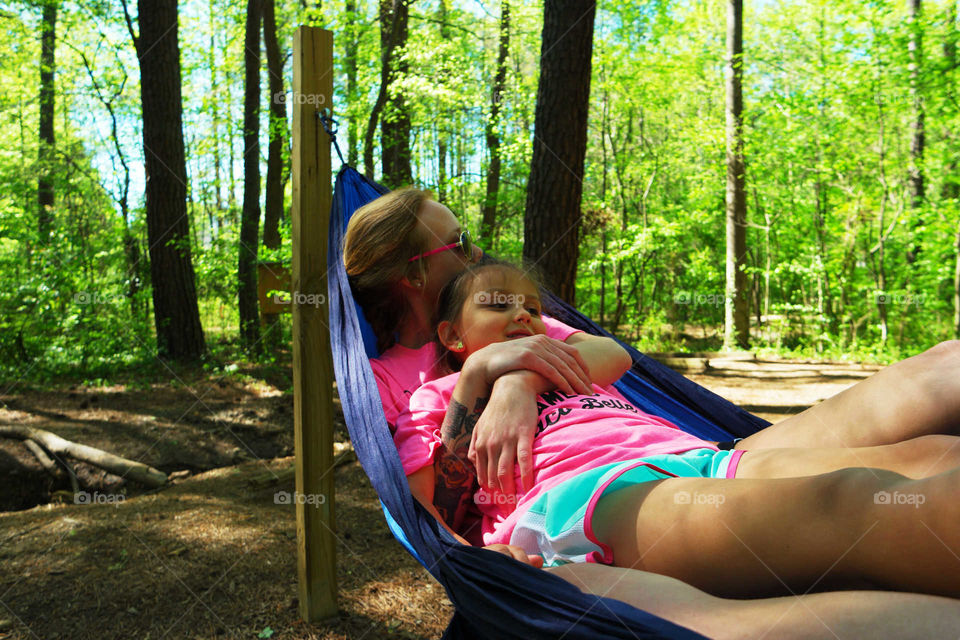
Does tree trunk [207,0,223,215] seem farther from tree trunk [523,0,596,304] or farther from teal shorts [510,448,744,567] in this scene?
teal shorts [510,448,744,567]

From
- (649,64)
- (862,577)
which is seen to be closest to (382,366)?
(862,577)

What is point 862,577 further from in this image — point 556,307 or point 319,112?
point 319,112

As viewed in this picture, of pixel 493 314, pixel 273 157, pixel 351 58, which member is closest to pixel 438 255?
pixel 493 314

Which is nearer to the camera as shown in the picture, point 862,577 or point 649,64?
point 862,577

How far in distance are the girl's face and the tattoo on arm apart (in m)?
0.23

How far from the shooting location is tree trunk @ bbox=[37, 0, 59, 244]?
7469 millimetres

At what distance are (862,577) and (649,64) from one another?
29.0 ft

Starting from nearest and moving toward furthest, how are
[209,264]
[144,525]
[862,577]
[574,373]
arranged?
[862,577] → [574,373] → [144,525] → [209,264]

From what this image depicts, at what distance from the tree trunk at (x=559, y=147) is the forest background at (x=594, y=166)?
6.72ft

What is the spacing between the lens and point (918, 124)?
7.82 metres

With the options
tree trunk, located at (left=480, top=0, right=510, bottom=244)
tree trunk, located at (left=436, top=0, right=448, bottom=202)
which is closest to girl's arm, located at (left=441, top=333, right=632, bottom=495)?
tree trunk, located at (left=436, top=0, right=448, bottom=202)

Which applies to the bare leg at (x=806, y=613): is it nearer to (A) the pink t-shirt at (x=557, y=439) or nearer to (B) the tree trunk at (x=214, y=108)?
(A) the pink t-shirt at (x=557, y=439)

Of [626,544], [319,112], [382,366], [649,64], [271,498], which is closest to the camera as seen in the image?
[626,544]

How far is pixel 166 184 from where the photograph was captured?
5.79 m
